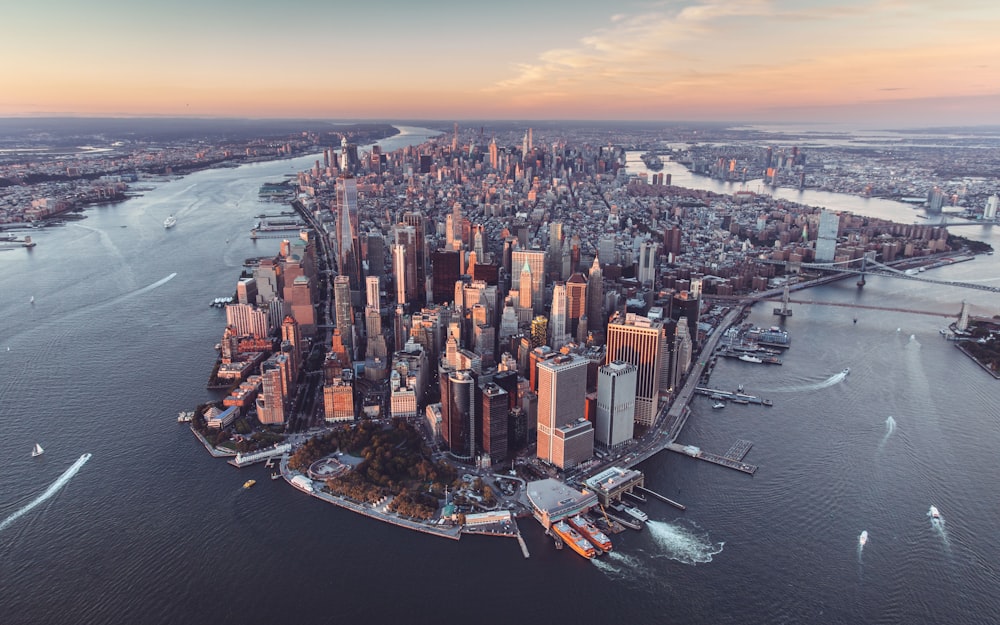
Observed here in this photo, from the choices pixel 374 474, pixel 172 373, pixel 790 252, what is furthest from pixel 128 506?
pixel 790 252

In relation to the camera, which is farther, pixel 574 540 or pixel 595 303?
pixel 595 303

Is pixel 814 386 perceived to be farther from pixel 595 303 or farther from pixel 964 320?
pixel 964 320

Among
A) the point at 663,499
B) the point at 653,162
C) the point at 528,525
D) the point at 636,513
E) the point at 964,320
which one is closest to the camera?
the point at 528,525

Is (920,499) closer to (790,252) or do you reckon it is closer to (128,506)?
(128,506)

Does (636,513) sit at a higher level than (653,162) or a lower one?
lower

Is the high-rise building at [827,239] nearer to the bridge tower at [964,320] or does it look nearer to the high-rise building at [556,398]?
the bridge tower at [964,320]

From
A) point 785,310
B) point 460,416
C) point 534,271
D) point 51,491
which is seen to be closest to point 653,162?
point 785,310

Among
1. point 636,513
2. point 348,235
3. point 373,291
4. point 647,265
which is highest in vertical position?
point 348,235
